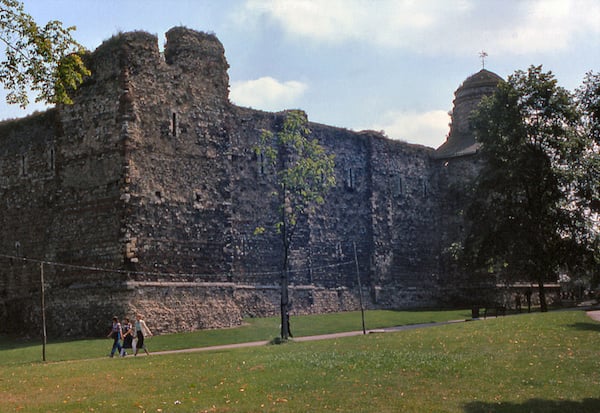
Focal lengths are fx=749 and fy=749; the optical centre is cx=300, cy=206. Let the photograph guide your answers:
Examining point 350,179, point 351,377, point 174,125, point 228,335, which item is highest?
point 174,125

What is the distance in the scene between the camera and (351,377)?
17.3 metres

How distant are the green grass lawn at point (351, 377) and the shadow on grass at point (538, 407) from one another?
2 centimetres

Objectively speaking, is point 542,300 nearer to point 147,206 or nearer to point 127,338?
point 147,206

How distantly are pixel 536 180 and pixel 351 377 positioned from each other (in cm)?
2381

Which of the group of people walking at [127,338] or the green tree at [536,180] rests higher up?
the green tree at [536,180]

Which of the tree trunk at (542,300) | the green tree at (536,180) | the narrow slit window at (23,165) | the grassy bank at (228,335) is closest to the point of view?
the grassy bank at (228,335)

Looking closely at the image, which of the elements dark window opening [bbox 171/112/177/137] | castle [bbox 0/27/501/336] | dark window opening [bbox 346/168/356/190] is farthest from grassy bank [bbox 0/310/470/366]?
dark window opening [bbox 171/112/177/137]

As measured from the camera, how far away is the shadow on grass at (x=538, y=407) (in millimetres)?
13984

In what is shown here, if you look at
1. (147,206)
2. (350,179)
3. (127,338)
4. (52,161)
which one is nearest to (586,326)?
(127,338)

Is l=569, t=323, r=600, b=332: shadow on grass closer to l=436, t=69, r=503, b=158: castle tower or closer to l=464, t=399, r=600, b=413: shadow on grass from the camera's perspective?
l=464, t=399, r=600, b=413: shadow on grass

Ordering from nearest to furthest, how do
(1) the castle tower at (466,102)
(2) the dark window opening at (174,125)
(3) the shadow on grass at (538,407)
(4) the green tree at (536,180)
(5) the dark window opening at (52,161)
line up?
(3) the shadow on grass at (538,407)
(2) the dark window opening at (174,125)
(5) the dark window opening at (52,161)
(4) the green tree at (536,180)
(1) the castle tower at (466,102)

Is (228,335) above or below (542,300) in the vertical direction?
below

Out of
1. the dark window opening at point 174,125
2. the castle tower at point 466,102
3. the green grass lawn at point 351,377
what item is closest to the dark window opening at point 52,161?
the dark window opening at point 174,125

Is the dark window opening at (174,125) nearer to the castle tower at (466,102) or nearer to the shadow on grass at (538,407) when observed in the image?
the shadow on grass at (538,407)
